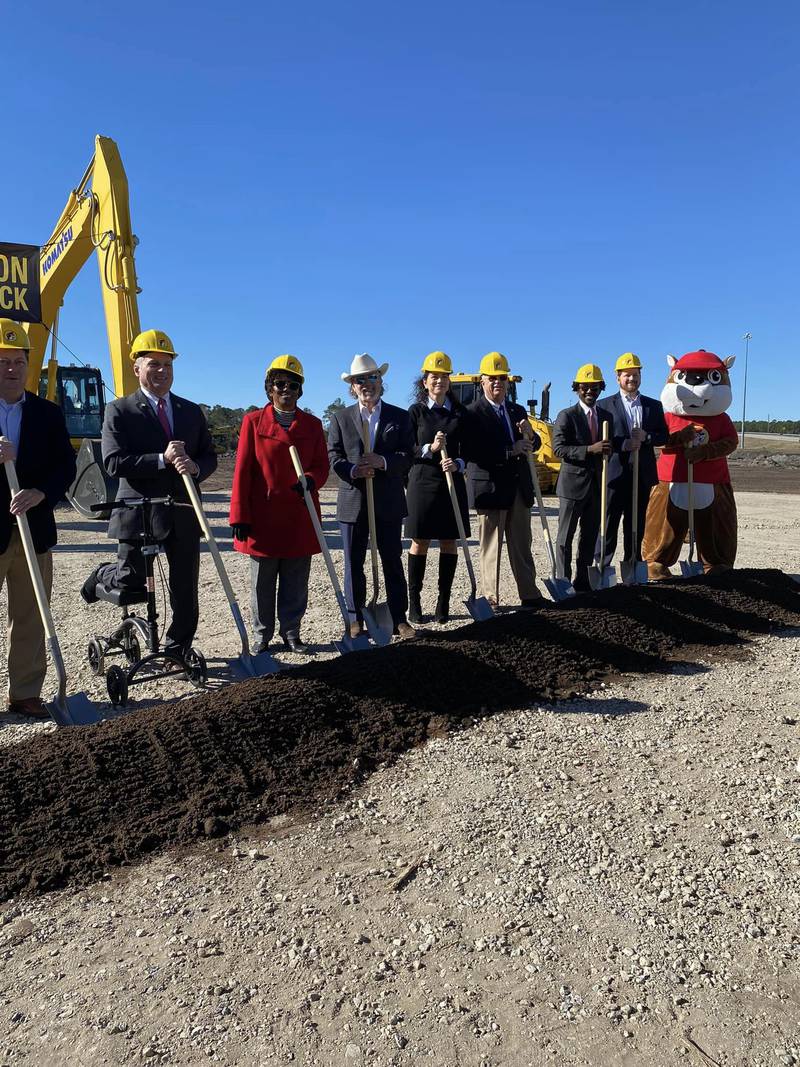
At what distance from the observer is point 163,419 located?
15.2ft

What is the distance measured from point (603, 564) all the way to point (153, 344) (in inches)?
170

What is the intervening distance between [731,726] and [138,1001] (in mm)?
3117

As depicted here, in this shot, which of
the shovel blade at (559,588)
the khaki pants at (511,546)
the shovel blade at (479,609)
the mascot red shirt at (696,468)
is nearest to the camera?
the shovel blade at (479,609)

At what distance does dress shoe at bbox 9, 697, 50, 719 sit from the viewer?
4227mm

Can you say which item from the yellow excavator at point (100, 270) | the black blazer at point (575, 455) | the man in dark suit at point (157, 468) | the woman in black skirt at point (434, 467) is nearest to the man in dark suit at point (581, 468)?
the black blazer at point (575, 455)

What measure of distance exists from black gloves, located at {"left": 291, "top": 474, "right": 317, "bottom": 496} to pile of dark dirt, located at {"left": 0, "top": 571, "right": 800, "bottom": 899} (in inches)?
46.2

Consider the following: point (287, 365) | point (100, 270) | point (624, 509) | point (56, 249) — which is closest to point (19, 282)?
point (100, 270)

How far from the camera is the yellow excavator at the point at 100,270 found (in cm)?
999

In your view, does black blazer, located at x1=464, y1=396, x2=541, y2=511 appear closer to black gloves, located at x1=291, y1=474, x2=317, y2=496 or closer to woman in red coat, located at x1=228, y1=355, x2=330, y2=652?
woman in red coat, located at x1=228, y1=355, x2=330, y2=652

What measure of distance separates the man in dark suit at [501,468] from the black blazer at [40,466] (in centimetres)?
310

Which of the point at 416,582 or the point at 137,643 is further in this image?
the point at 416,582

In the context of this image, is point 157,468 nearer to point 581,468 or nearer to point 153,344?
point 153,344

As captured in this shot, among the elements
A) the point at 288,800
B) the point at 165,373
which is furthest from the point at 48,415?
the point at 288,800

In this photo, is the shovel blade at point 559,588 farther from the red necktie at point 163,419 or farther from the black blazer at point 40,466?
the black blazer at point 40,466
